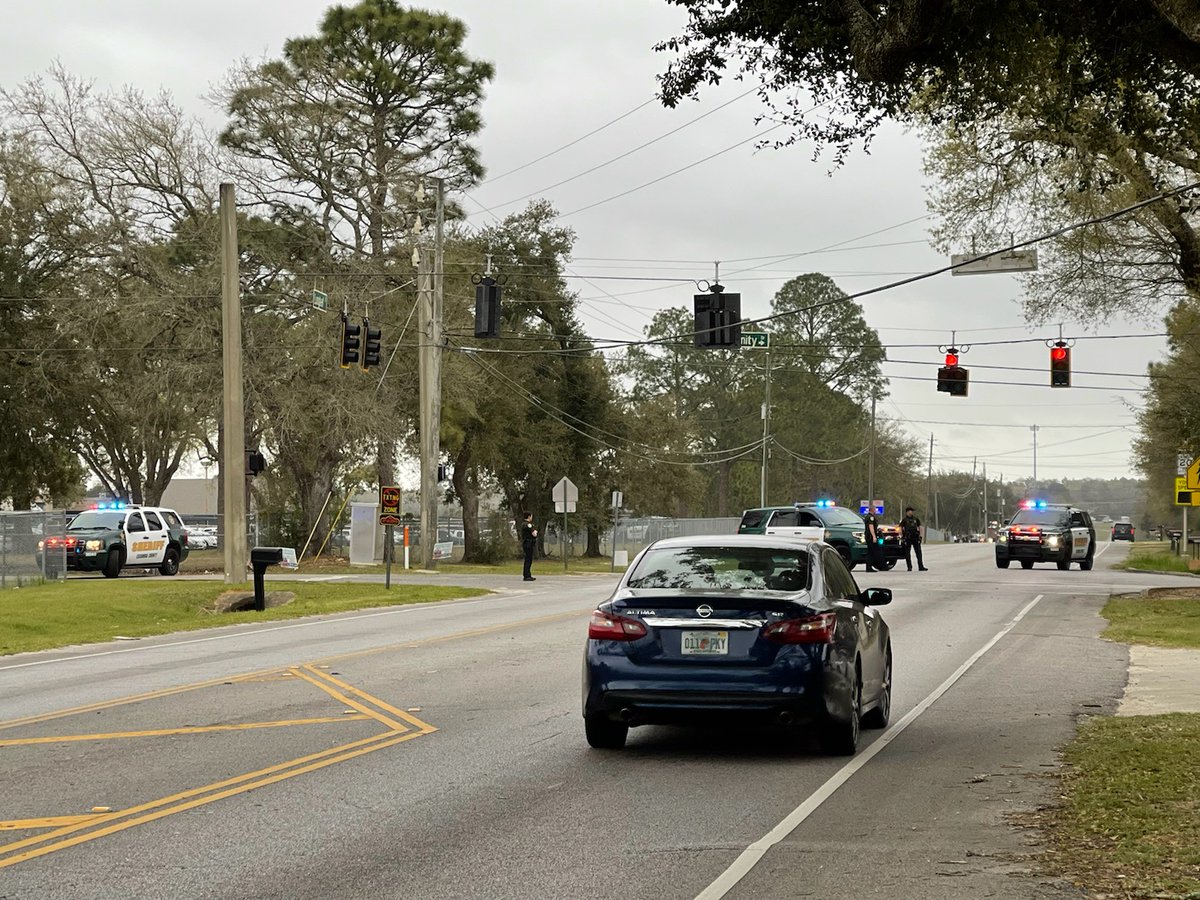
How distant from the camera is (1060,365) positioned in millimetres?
36812

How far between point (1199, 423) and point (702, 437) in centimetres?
6648

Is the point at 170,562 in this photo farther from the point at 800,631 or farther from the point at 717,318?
the point at 800,631

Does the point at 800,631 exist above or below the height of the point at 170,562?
above

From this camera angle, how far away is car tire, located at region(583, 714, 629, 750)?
11.2 m

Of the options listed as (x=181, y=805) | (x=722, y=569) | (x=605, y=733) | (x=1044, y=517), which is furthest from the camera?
(x=1044, y=517)

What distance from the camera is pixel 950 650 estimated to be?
20.2 meters

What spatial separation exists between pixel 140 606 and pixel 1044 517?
29.3m

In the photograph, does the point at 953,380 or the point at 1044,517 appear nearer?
the point at 953,380

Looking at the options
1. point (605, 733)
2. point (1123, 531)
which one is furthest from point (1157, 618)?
point (1123, 531)

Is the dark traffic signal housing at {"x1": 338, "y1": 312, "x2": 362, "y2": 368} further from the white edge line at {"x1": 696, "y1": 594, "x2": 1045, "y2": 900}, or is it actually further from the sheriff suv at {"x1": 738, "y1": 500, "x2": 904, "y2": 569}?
the white edge line at {"x1": 696, "y1": 594, "x2": 1045, "y2": 900}

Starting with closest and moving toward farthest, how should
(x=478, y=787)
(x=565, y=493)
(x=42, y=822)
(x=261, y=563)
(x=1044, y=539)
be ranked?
(x=42, y=822) → (x=478, y=787) → (x=261, y=563) → (x=1044, y=539) → (x=565, y=493)

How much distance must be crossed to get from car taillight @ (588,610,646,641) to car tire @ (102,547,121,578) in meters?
31.9

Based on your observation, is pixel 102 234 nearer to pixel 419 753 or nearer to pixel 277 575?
pixel 277 575

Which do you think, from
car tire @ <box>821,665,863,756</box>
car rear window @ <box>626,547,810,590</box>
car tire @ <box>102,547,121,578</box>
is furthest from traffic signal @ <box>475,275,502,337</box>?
car tire @ <box>821,665,863,756</box>
